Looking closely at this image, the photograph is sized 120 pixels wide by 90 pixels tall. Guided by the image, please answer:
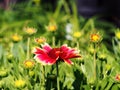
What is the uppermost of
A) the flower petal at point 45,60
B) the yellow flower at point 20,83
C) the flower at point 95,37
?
the flower at point 95,37

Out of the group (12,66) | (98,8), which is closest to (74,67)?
(12,66)

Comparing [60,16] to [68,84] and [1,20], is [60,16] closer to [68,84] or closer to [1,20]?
[1,20]

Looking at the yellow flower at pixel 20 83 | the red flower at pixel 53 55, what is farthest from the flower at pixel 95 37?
the yellow flower at pixel 20 83

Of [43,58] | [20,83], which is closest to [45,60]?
[43,58]

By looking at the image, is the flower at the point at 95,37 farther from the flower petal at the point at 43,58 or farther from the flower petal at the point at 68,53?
the flower petal at the point at 43,58

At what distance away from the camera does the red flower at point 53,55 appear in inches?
61.6

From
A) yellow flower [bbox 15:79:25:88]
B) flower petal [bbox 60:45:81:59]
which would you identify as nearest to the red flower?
flower petal [bbox 60:45:81:59]

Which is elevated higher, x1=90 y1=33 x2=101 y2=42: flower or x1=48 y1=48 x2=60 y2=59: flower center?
x1=90 y1=33 x2=101 y2=42: flower

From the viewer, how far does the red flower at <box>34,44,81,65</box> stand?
1564 mm

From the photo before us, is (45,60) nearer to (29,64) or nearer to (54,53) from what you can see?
(54,53)

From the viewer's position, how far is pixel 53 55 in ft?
5.24

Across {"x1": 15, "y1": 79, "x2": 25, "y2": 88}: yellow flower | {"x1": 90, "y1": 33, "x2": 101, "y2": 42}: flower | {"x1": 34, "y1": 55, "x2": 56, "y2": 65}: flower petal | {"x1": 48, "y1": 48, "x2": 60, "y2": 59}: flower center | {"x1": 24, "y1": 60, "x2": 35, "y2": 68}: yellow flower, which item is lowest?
{"x1": 15, "y1": 79, "x2": 25, "y2": 88}: yellow flower

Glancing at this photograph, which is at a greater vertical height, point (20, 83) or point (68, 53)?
point (68, 53)

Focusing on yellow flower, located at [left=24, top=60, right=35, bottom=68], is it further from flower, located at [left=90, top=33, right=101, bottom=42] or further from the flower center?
flower, located at [left=90, top=33, right=101, bottom=42]
